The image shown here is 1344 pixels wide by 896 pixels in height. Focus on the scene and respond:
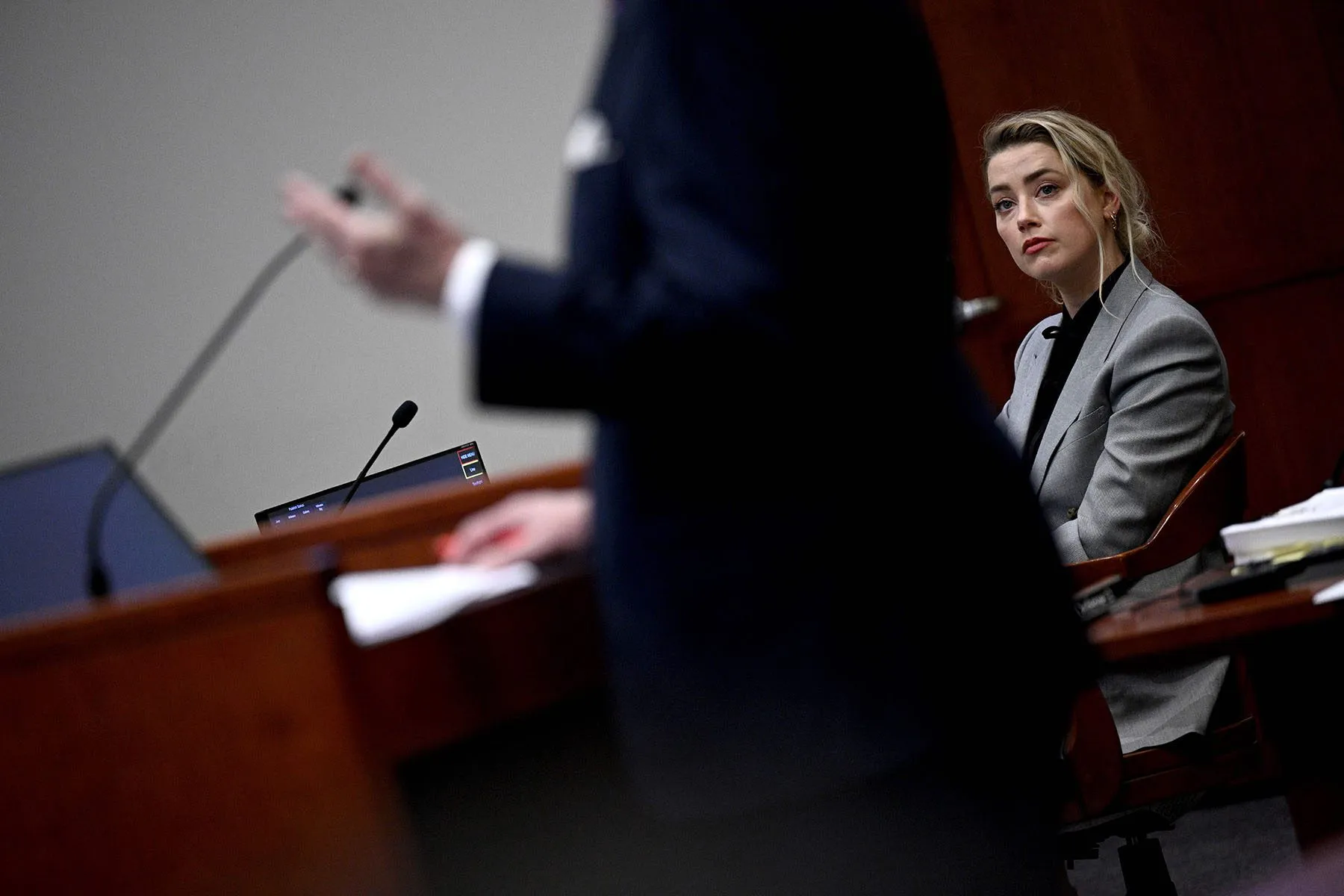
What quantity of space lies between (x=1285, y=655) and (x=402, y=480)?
177 cm

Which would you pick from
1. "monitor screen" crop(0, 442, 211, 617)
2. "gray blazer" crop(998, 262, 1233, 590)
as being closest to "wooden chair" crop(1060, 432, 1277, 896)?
"gray blazer" crop(998, 262, 1233, 590)

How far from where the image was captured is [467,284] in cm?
74

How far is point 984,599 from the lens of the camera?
0.78m

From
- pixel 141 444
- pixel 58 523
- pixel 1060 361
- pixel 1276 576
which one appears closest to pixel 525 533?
pixel 141 444

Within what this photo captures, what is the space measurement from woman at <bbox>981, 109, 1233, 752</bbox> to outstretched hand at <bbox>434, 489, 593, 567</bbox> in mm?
1142

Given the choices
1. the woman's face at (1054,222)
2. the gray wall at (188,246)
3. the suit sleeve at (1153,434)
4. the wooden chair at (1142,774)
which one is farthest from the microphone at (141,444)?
the gray wall at (188,246)

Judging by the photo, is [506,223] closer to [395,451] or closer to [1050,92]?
[395,451]

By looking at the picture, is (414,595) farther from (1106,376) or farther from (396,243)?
(1106,376)

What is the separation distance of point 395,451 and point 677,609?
3.37 meters

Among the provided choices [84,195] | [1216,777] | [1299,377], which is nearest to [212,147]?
[84,195]

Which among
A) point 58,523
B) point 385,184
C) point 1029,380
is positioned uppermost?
point 385,184

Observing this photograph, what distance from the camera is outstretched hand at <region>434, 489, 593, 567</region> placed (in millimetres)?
831

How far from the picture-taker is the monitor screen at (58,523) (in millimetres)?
1095

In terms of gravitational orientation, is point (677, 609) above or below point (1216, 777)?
above
